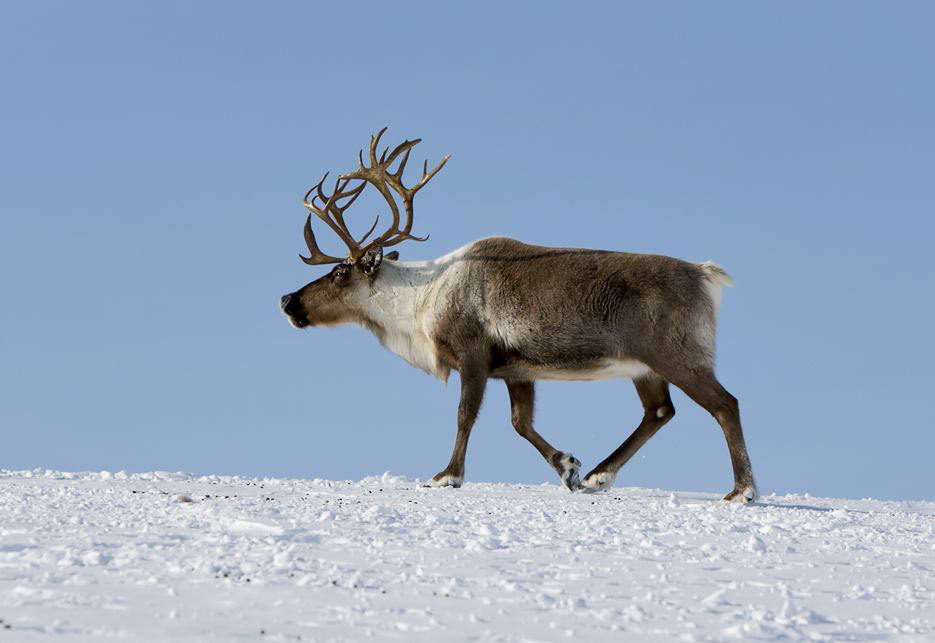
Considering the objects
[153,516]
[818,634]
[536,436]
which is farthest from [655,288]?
[818,634]

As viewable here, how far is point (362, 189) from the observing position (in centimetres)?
1249

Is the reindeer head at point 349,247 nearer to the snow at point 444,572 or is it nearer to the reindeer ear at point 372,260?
the reindeer ear at point 372,260

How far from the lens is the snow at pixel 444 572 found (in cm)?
440

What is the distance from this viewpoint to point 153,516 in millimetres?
7070

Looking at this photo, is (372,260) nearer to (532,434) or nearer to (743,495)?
(532,434)

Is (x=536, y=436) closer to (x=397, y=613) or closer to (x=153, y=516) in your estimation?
(x=153, y=516)

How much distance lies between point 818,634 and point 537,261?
689cm

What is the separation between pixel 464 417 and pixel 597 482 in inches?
58.6

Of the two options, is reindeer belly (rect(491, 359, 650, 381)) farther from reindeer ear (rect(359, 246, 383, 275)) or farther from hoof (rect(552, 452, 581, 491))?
reindeer ear (rect(359, 246, 383, 275))

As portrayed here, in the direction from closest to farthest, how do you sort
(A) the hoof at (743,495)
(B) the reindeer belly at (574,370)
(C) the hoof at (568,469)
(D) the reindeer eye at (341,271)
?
(A) the hoof at (743,495), (B) the reindeer belly at (574,370), (C) the hoof at (568,469), (D) the reindeer eye at (341,271)

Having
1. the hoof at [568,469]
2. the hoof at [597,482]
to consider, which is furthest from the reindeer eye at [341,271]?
the hoof at [597,482]

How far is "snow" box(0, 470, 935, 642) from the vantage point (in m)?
4.40

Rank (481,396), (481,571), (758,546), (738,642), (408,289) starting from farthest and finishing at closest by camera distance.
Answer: (408,289) < (481,396) < (758,546) < (481,571) < (738,642)

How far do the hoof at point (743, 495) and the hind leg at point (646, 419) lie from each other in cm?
140
